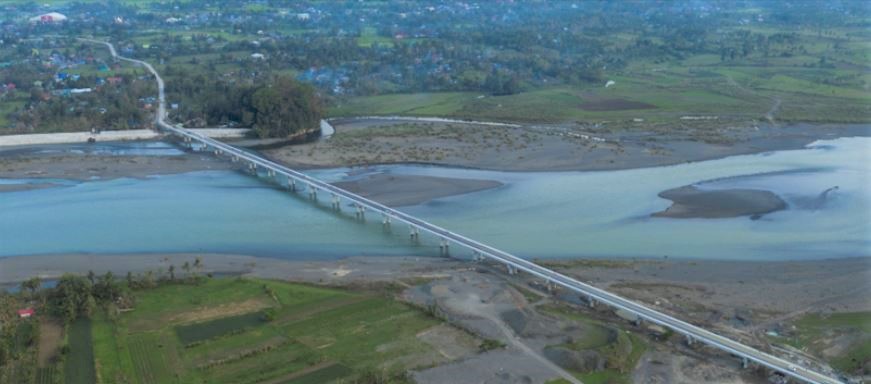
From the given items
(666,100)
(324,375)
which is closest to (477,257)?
(324,375)

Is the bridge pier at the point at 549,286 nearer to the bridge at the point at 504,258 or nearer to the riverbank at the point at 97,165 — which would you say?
the bridge at the point at 504,258

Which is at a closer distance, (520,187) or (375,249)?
(375,249)

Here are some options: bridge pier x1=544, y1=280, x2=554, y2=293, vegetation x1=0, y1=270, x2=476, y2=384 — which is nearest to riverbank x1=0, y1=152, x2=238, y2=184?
vegetation x1=0, y1=270, x2=476, y2=384

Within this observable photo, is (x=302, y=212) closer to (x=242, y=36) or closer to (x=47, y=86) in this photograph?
(x=47, y=86)

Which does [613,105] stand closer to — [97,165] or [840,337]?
[97,165]

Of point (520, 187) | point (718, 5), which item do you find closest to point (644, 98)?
point (520, 187)
